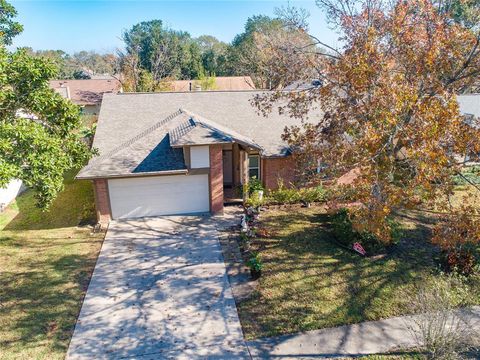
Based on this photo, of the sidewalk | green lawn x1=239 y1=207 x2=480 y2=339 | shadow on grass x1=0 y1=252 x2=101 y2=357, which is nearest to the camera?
the sidewalk

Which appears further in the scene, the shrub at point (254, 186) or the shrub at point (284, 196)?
the shrub at point (254, 186)

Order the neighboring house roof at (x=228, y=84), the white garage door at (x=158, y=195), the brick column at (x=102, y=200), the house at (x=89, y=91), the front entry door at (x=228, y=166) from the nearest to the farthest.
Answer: the brick column at (x=102, y=200), the white garage door at (x=158, y=195), the front entry door at (x=228, y=166), the house at (x=89, y=91), the neighboring house roof at (x=228, y=84)

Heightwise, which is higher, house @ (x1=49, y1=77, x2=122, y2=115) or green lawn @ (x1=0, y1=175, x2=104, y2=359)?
house @ (x1=49, y1=77, x2=122, y2=115)

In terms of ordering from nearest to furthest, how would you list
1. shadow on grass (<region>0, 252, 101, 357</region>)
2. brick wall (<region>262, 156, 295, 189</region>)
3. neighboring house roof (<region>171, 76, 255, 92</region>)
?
shadow on grass (<region>0, 252, 101, 357</region>)
brick wall (<region>262, 156, 295, 189</region>)
neighboring house roof (<region>171, 76, 255, 92</region>)

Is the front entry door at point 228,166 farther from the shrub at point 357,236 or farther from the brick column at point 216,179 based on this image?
the shrub at point 357,236

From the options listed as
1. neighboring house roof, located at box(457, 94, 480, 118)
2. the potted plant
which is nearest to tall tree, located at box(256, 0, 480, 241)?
the potted plant

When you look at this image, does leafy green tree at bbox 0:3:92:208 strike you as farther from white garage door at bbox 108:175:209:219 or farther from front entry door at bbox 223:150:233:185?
front entry door at bbox 223:150:233:185

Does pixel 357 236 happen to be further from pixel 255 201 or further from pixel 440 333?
pixel 255 201

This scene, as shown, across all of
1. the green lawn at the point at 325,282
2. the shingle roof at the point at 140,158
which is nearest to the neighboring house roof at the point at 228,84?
the shingle roof at the point at 140,158
